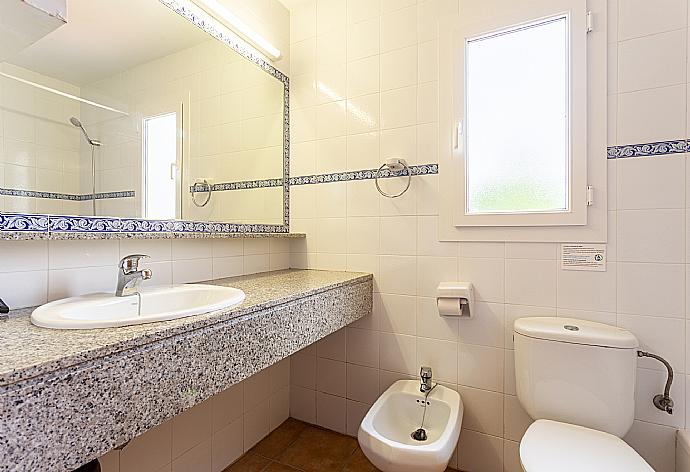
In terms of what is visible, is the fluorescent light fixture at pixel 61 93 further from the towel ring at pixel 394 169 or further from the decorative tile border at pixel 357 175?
the towel ring at pixel 394 169

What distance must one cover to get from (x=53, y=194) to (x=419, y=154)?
60.3 inches

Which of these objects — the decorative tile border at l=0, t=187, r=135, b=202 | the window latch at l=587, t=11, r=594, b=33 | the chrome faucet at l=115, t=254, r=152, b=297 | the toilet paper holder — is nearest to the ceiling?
the decorative tile border at l=0, t=187, r=135, b=202

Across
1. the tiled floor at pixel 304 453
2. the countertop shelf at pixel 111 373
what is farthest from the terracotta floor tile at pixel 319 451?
the countertop shelf at pixel 111 373

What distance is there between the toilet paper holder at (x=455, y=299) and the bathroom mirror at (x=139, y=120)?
101 centimetres

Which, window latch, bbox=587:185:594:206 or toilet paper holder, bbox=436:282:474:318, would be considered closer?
window latch, bbox=587:185:594:206

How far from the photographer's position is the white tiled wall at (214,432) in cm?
145

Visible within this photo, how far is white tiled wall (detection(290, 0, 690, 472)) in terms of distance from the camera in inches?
56.8

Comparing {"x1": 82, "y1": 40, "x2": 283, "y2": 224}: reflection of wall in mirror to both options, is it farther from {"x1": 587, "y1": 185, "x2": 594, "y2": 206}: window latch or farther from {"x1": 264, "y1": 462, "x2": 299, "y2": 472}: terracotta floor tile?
{"x1": 587, "y1": 185, "x2": 594, "y2": 206}: window latch

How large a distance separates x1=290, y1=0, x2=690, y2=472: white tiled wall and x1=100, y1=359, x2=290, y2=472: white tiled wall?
0.61 feet

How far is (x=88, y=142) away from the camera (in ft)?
4.20

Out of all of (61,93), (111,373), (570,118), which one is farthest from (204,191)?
(570,118)

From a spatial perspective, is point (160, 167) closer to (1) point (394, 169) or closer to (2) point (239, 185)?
(2) point (239, 185)

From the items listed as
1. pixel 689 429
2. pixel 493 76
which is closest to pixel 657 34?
pixel 493 76

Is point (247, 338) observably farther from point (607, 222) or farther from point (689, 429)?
point (689, 429)
